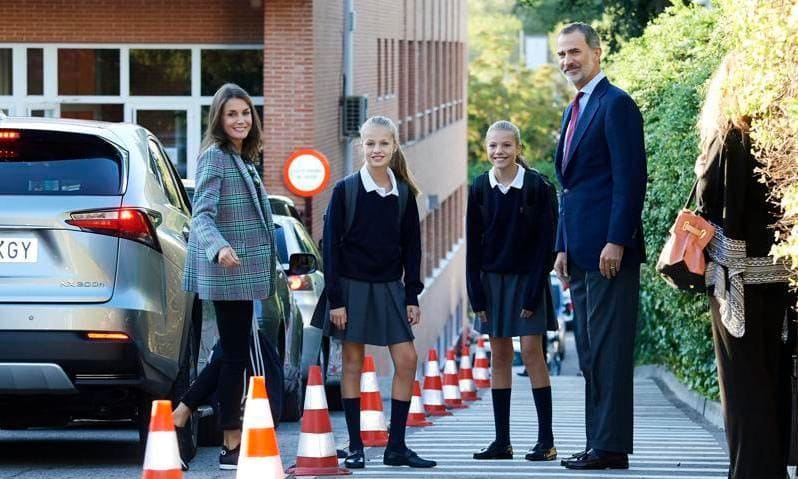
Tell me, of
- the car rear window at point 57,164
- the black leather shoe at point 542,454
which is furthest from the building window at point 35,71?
the black leather shoe at point 542,454

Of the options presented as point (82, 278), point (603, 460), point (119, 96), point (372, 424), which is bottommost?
point (372, 424)

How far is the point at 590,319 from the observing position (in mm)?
8172

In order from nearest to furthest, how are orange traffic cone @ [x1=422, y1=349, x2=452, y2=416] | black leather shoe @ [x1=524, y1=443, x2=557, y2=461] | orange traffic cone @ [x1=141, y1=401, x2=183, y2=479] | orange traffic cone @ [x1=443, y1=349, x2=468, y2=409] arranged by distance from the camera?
orange traffic cone @ [x1=141, y1=401, x2=183, y2=479] → black leather shoe @ [x1=524, y1=443, x2=557, y2=461] → orange traffic cone @ [x1=422, y1=349, x2=452, y2=416] → orange traffic cone @ [x1=443, y1=349, x2=468, y2=409]

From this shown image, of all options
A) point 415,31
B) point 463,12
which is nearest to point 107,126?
point 415,31


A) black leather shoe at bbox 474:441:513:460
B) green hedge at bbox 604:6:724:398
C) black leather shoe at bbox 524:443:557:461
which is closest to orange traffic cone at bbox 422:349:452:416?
green hedge at bbox 604:6:724:398

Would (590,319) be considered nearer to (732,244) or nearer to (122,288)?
(732,244)

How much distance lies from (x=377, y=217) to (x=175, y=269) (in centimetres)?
114

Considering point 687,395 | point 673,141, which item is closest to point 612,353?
point 673,141

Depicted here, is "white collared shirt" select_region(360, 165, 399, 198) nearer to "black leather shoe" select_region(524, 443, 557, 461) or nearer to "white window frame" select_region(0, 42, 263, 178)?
"black leather shoe" select_region(524, 443, 557, 461)

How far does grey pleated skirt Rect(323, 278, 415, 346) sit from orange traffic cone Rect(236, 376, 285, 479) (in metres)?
1.83

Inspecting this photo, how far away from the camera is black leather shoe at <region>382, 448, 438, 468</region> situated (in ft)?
27.6

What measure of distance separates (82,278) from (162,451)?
7.83 feet

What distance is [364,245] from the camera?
8.48 m

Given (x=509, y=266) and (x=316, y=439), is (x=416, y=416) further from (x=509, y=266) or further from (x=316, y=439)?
(x=316, y=439)
